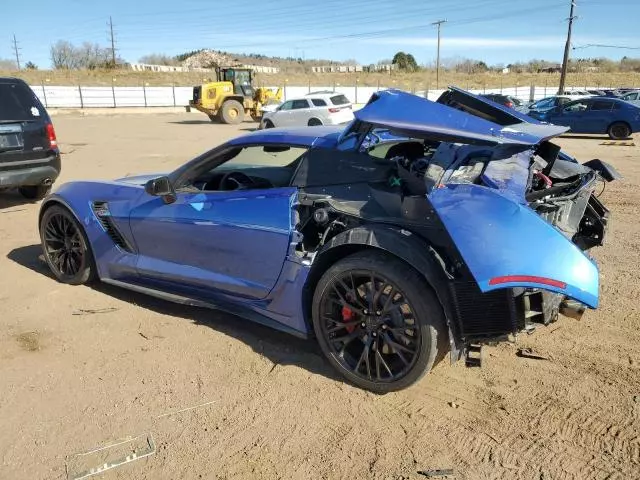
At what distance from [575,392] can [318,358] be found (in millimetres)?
1551

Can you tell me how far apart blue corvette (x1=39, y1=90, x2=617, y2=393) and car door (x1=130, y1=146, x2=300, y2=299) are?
0.03ft

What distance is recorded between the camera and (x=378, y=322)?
316 cm

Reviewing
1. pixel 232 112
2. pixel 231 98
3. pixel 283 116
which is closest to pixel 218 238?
pixel 283 116

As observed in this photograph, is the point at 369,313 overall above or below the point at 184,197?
below

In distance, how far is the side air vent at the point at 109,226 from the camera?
4.41 meters

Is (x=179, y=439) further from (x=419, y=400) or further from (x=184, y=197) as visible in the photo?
(x=184, y=197)

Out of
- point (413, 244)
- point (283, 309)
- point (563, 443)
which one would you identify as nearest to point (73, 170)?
point (283, 309)

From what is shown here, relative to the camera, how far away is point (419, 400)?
3143mm

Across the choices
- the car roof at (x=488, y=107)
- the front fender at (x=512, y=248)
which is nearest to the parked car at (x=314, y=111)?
the car roof at (x=488, y=107)

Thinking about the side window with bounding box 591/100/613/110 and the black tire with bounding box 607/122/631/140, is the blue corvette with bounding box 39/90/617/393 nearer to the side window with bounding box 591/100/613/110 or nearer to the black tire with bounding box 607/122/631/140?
the black tire with bounding box 607/122/631/140

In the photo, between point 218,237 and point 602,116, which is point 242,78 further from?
point 218,237

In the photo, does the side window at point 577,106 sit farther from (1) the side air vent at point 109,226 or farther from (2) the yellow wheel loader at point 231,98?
(1) the side air vent at point 109,226

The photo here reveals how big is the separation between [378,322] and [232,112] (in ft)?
89.1

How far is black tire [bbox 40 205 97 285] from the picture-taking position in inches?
186
